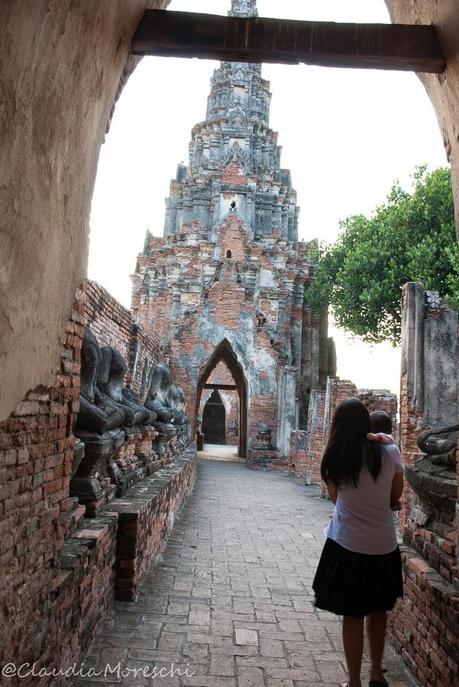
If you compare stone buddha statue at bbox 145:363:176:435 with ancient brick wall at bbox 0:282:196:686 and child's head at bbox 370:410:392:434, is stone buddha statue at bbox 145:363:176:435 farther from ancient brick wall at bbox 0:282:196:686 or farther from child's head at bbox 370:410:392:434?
ancient brick wall at bbox 0:282:196:686

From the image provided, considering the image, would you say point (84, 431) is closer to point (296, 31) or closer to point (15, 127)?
point (15, 127)

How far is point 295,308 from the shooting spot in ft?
91.5

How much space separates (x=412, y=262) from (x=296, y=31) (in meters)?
14.1

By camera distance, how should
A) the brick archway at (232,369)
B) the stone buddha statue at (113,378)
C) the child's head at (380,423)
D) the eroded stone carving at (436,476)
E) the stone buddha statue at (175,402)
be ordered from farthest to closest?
the brick archway at (232,369) < the stone buddha statue at (175,402) < the child's head at (380,423) < the stone buddha statue at (113,378) < the eroded stone carving at (436,476)

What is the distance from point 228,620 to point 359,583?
1590mm

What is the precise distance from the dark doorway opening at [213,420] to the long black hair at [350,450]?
99.2 ft

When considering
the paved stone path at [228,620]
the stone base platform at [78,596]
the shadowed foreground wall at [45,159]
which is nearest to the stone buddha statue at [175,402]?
the paved stone path at [228,620]

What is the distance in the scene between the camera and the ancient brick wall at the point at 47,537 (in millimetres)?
2373

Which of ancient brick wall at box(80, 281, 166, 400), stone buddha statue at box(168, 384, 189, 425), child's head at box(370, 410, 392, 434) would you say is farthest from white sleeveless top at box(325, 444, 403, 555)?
stone buddha statue at box(168, 384, 189, 425)

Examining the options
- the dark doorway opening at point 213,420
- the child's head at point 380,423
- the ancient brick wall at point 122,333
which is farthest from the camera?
the dark doorway opening at point 213,420

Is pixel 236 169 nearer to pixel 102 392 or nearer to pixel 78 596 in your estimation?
pixel 102 392

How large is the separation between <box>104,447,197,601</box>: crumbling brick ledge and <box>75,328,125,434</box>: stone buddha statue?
727 mm

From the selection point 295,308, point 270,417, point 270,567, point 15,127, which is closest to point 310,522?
point 270,567

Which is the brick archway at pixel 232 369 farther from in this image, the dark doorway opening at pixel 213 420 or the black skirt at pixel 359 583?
the black skirt at pixel 359 583
